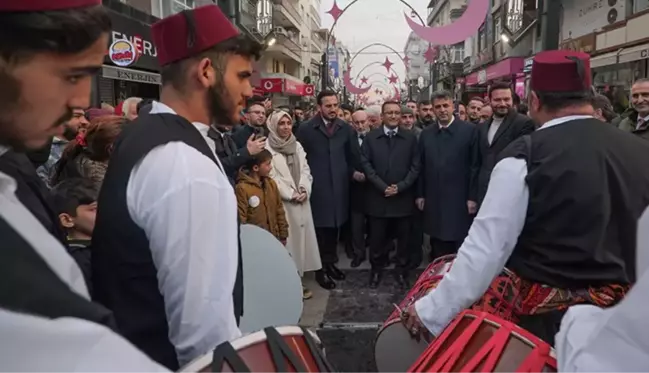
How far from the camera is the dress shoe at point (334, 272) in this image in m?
6.05

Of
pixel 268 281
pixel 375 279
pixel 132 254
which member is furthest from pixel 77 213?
pixel 375 279

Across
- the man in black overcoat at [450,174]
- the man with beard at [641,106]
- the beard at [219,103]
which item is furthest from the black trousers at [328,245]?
the beard at [219,103]

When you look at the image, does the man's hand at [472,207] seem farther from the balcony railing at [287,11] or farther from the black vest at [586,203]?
the balcony railing at [287,11]

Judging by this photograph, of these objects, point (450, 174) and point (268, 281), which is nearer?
point (268, 281)

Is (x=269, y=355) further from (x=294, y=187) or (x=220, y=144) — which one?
(x=294, y=187)

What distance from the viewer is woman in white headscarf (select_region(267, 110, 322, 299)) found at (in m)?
5.41

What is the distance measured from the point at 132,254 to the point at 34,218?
28.8 inches

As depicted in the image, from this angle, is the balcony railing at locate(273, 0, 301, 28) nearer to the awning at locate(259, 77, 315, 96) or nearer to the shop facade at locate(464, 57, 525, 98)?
the awning at locate(259, 77, 315, 96)

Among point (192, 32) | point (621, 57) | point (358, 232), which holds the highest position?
point (621, 57)

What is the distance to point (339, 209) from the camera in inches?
237

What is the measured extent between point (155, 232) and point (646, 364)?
1140 mm

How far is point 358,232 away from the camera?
6.34 meters

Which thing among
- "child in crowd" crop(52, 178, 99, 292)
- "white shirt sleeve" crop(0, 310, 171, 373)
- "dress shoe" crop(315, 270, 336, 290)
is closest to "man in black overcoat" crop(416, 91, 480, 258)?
"dress shoe" crop(315, 270, 336, 290)

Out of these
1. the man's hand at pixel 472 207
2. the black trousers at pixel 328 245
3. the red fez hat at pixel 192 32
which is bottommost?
the black trousers at pixel 328 245
